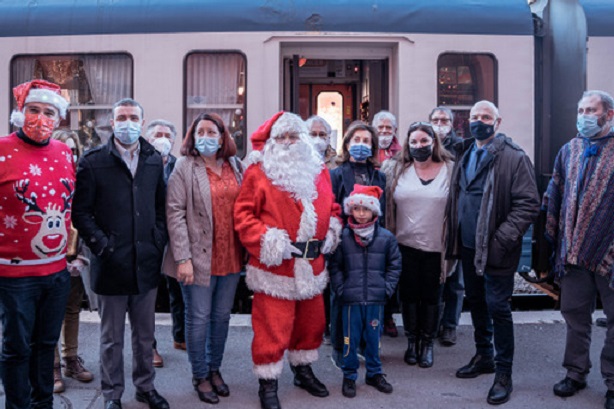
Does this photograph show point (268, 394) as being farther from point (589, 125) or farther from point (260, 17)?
point (260, 17)

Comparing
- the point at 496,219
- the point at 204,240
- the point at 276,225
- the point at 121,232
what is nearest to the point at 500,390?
the point at 496,219

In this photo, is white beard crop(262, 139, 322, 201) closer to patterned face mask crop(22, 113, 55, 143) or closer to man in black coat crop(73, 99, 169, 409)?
man in black coat crop(73, 99, 169, 409)

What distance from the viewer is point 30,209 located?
10.6ft

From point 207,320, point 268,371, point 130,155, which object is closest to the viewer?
point 130,155

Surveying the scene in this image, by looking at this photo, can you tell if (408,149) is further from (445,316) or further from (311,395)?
(311,395)

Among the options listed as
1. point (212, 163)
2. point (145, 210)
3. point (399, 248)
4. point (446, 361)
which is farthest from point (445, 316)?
point (145, 210)

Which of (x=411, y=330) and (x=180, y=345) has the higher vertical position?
(x=411, y=330)

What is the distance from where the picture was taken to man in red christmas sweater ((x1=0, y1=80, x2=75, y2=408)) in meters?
3.20

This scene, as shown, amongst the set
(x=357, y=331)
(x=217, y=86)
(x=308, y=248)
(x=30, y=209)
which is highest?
(x=217, y=86)

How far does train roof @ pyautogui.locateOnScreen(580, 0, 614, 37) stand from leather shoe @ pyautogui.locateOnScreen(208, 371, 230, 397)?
506 centimetres

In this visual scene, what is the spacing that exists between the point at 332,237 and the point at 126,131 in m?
1.50

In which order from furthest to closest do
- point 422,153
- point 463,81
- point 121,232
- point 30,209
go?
point 463,81 < point 422,153 < point 121,232 < point 30,209

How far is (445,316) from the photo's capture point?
17.3 ft

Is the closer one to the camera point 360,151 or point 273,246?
point 273,246
